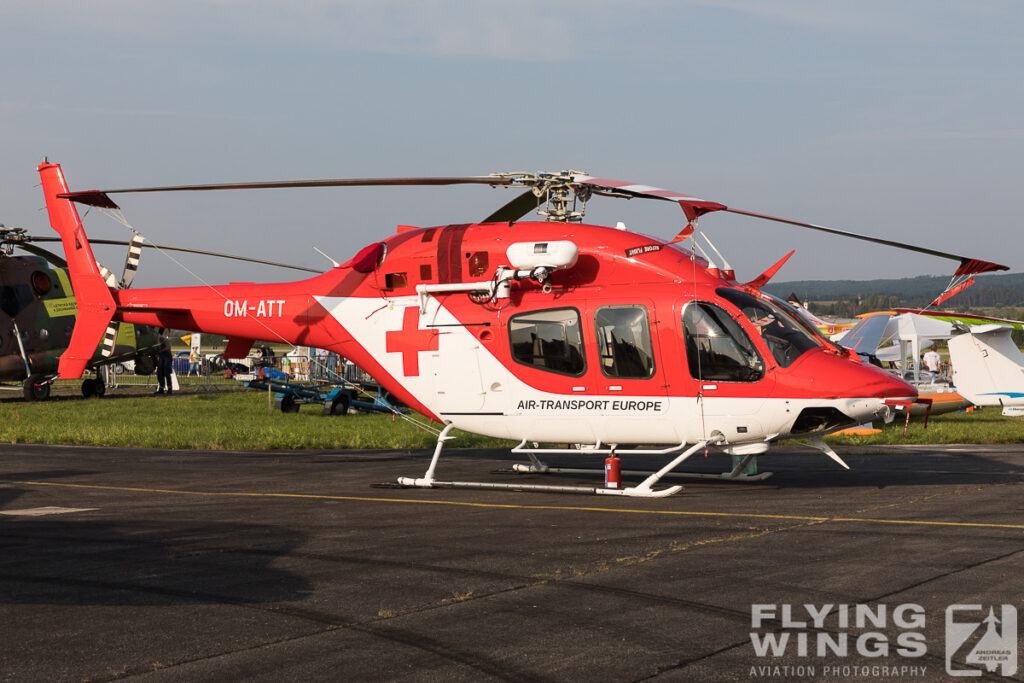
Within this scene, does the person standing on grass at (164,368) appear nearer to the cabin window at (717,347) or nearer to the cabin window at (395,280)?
the cabin window at (395,280)

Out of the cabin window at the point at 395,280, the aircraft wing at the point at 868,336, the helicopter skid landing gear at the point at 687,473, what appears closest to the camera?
the helicopter skid landing gear at the point at 687,473

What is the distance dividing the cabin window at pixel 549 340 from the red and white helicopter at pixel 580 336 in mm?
16

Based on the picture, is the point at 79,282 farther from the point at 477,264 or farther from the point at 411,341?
the point at 477,264

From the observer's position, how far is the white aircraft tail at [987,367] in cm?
2012

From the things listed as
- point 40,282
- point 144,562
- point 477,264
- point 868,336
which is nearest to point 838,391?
point 477,264

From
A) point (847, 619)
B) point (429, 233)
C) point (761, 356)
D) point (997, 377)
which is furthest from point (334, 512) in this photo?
point (997, 377)

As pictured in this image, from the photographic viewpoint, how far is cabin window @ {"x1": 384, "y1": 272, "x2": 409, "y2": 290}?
586 inches

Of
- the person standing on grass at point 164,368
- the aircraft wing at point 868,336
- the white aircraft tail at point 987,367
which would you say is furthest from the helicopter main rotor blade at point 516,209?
the person standing on grass at point 164,368

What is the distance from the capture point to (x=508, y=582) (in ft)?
26.2

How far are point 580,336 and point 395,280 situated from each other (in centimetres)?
322

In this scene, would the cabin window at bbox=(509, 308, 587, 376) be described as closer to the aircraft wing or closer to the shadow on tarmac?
the shadow on tarmac

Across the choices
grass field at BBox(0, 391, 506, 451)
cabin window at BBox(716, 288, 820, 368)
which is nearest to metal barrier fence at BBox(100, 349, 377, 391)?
grass field at BBox(0, 391, 506, 451)

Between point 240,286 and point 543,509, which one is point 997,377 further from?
point 240,286

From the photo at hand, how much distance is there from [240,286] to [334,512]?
6.23 metres
